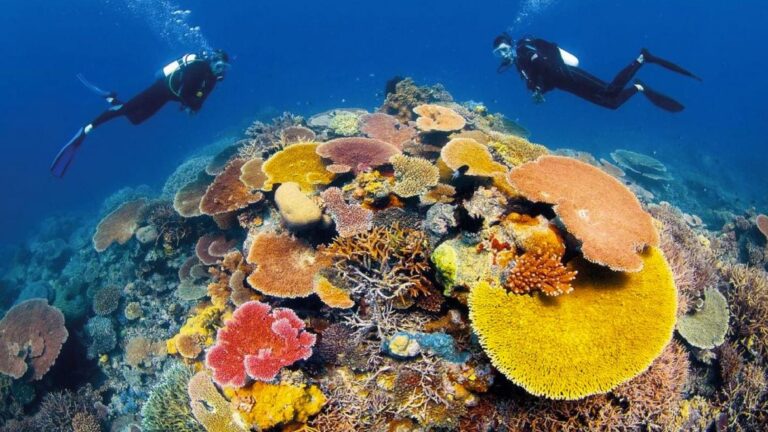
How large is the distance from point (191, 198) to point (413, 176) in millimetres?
4766

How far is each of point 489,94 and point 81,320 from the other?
73.8 m

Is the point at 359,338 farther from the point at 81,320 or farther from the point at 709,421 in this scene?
the point at 81,320

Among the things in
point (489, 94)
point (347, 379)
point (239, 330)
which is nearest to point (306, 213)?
point (239, 330)

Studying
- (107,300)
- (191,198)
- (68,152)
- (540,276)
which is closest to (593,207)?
(540,276)

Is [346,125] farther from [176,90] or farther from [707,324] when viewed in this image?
[707,324]

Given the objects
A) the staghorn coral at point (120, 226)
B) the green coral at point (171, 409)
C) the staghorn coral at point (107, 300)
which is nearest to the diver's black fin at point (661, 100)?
the green coral at point (171, 409)

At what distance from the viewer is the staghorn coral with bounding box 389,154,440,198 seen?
189 inches

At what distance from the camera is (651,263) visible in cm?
374

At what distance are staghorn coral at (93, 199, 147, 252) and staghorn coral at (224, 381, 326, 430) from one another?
22.1 ft

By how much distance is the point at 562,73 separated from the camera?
335 inches

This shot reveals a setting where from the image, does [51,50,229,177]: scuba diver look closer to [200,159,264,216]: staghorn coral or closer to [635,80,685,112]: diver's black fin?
[200,159,264,216]: staghorn coral

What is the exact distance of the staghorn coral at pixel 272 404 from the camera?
3.48m

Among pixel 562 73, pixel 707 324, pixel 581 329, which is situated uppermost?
pixel 562 73

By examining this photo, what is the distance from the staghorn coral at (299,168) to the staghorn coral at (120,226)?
16.1 ft
